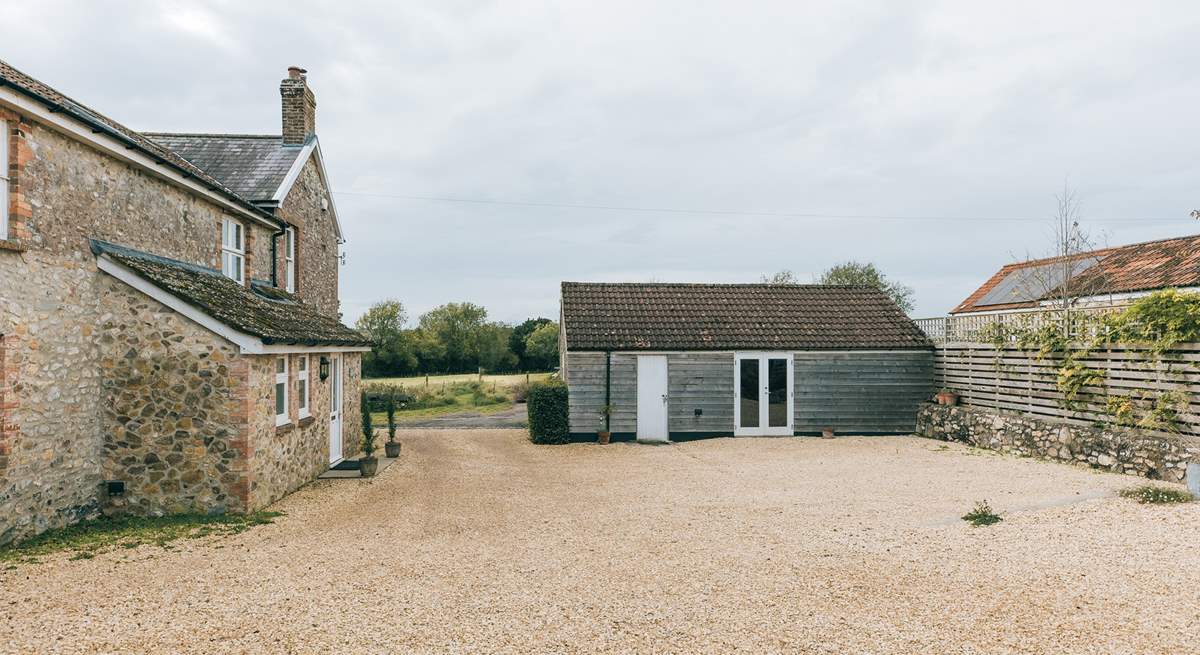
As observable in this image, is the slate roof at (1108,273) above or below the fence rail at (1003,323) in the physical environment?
above

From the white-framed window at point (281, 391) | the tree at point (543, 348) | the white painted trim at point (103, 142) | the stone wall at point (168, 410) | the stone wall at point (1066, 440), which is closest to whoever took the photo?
the white painted trim at point (103, 142)

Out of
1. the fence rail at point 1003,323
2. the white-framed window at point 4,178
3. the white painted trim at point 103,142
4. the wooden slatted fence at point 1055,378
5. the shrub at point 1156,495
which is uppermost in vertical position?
the white painted trim at point 103,142

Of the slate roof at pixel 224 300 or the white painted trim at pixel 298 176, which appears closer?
the slate roof at pixel 224 300

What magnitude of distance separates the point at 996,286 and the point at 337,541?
33161 mm

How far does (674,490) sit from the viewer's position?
11.2m

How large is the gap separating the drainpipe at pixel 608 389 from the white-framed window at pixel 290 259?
8.14 m

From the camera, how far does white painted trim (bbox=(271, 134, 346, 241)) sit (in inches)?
623

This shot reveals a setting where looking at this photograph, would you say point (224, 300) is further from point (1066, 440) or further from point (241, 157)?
point (1066, 440)

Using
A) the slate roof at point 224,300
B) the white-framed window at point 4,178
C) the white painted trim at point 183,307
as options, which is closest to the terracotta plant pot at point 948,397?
the slate roof at point 224,300

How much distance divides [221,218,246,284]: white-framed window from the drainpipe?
8.80m

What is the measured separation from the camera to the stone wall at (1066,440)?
429 inches

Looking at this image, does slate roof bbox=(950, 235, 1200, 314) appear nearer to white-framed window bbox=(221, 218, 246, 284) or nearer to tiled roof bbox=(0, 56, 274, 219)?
white-framed window bbox=(221, 218, 246, 284)

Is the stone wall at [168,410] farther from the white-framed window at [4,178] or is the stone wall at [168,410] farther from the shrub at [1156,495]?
the shrub at [1156,495]

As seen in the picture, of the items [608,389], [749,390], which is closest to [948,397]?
[749,390]
